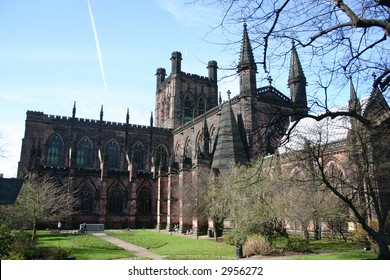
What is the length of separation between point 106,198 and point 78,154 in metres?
10.1

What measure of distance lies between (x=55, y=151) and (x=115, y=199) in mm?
12235

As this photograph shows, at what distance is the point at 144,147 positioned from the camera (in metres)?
53.1

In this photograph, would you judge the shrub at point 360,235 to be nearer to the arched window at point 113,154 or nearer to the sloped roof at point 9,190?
the sloped roof at point 9,190

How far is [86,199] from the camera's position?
41750 mm

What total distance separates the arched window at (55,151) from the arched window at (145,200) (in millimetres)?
13021

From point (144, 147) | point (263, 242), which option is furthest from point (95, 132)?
point (263, 242)

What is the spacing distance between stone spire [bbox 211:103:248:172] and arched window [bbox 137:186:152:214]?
1488 cm

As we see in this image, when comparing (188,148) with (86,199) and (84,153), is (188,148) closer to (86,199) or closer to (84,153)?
(84,153)

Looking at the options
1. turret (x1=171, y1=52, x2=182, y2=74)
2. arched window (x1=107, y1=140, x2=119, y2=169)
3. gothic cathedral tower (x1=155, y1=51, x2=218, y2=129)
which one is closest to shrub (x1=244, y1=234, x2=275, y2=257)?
arched window (x1=107, y1=140, x2=119, y2=169)

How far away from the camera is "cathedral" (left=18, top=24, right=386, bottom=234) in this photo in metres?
35.5

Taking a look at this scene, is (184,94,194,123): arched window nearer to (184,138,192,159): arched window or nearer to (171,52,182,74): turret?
(171,52,182,74): turret

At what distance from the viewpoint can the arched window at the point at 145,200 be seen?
4459cm

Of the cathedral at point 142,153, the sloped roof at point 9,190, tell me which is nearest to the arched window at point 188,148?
the cathedral at point 142,153

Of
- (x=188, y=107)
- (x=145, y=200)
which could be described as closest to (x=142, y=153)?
(x=145, y=200)
